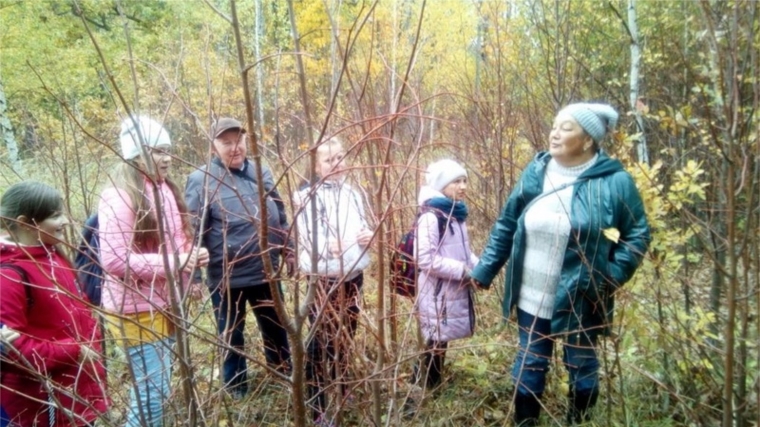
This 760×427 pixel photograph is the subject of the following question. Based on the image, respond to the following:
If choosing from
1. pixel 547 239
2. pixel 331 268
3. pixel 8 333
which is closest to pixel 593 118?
pixel 547 239

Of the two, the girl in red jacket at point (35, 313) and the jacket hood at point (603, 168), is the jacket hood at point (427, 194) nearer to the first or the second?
the jacket hood at point (603, 168)

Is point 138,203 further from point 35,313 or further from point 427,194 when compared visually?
point 427,194

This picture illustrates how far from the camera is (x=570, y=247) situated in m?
2.38

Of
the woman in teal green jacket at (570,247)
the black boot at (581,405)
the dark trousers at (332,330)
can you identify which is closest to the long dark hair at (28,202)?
the dark trousers at (332,330)

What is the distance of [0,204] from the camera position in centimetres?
191

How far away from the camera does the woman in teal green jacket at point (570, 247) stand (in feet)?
7.60

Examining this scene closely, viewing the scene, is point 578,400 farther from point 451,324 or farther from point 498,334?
point 498,334

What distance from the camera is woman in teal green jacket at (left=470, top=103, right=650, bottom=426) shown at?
7.60ft

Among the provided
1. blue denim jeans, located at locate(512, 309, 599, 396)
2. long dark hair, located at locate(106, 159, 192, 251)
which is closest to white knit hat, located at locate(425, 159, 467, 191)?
blue denim jeans, located at locate(512, 309, 599, 396)

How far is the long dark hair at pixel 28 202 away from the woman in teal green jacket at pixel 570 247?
187 cm

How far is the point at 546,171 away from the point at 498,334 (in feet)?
6.08

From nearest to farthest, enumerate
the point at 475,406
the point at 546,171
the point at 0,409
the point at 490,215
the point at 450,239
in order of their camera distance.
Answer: the point at 0,409
the point at 546,171
the point at 450,239
the point at 475,406
the point at 490,215

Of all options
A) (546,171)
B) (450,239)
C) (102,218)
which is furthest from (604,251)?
(102,218)

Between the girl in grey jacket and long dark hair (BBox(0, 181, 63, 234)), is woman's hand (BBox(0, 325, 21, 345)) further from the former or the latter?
the girl in grey jacket
